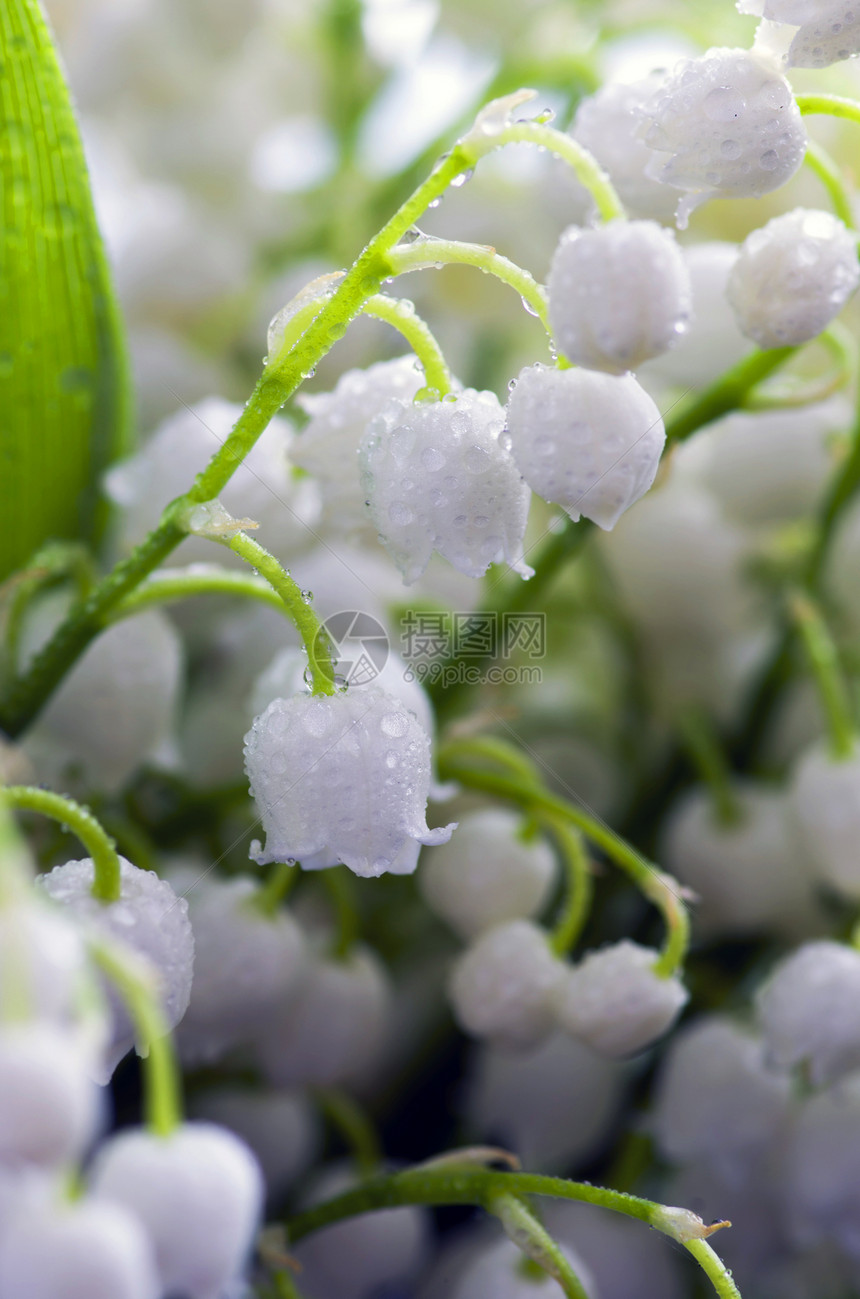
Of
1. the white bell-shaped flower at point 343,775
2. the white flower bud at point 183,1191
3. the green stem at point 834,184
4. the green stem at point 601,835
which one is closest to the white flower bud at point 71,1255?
the white flower bud at point 183,1191

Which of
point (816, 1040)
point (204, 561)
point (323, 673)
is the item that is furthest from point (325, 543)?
point (816, 1040)

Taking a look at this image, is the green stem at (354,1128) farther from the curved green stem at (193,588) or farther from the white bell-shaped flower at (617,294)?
the white bell-shaped flower at (617,294)

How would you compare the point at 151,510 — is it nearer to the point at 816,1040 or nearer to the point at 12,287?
the point at 12,287

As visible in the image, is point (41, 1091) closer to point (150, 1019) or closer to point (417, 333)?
point (150, 1019)

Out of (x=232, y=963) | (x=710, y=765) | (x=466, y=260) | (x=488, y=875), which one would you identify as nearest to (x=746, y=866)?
(x=710, y=765)

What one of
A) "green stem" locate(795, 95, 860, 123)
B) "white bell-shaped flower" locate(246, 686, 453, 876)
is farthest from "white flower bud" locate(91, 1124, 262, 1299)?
"green stem" locate(795, 95, 860, 123)

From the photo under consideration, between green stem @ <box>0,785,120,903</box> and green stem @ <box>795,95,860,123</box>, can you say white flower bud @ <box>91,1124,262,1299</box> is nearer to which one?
green stem @ <box>0,785,120,903</box>
